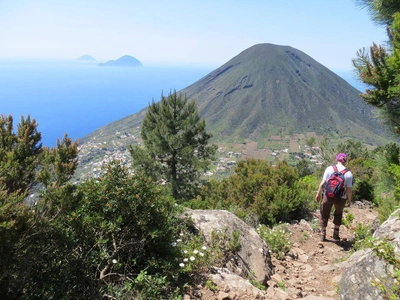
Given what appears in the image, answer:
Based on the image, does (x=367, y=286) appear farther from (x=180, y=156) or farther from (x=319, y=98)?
(x=319, y=98)

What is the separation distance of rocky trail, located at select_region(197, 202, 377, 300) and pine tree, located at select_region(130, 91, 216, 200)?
32.3 feet

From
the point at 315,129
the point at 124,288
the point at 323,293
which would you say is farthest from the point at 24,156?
the point at 315,129

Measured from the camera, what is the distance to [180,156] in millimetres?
16219

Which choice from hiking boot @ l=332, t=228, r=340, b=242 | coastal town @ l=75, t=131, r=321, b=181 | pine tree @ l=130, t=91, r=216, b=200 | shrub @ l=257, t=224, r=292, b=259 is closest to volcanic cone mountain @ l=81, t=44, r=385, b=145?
coastal town @ l=75, t=131, r=321, b=181

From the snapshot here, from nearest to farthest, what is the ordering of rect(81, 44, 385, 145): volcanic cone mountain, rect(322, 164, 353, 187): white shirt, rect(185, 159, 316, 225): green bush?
rect(322, 164, 353, 187): white shirt < rect(185, 159, 316, 225): green bush < rect(81, 44, 385, 145): volcanic cone mountain

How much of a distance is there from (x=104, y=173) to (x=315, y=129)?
17554cm

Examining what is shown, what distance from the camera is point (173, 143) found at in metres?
15.5

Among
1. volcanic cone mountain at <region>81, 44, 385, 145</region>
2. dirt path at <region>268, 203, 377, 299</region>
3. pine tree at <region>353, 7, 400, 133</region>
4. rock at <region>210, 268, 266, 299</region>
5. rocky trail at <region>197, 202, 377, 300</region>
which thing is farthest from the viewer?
volcanic cone mountain at <region>81, 44, 385, 145</region>

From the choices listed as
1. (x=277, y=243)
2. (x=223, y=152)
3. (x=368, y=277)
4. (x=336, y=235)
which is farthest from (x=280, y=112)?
(x=368, y=277)

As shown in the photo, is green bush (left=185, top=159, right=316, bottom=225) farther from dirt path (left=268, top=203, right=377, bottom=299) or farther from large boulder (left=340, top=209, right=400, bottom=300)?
large boulder (left=340, top=209, right=400, bottom=300)

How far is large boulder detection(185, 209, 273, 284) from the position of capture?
13.7 ft

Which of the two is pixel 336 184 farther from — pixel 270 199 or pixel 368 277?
pixel 368 277

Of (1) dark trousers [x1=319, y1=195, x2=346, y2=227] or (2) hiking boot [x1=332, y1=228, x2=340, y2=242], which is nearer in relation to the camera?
(1) dark trousers [x1=319, y1=195, x2=346, y2=227]

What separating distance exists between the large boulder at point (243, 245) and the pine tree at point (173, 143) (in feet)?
34.4
